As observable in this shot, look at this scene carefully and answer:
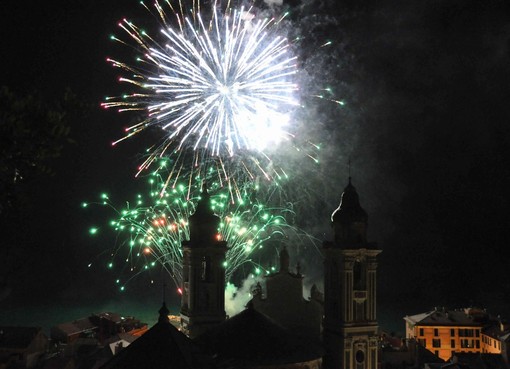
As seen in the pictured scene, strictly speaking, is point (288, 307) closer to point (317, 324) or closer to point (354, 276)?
point (317, 324)

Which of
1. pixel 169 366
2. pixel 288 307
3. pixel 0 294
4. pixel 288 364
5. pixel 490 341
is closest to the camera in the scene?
pixel 0 294

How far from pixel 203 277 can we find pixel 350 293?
27.7 ft

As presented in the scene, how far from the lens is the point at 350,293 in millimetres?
34812

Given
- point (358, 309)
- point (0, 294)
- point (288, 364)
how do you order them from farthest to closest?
point (358, 309)
point (288, 364)
point (0, 294)

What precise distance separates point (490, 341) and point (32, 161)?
68.8 metres

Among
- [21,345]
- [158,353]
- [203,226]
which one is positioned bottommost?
[21,345]

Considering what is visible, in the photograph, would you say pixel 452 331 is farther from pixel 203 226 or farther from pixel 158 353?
pixel 158 353

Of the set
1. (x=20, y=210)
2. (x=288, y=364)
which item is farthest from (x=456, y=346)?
(x=20, y=210)

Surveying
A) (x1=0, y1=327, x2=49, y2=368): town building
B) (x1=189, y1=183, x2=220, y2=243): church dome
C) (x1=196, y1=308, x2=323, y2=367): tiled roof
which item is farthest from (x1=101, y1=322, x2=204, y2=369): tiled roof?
(x1=0, y1=327, x2=49, y2=368): town building

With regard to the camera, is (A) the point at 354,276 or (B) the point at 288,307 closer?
(A) the point at 354,276

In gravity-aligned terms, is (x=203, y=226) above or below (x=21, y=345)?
above

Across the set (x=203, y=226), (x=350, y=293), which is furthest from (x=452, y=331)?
(x=203, y=226)

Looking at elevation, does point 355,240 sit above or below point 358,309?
above

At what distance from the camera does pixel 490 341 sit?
71625 mm
